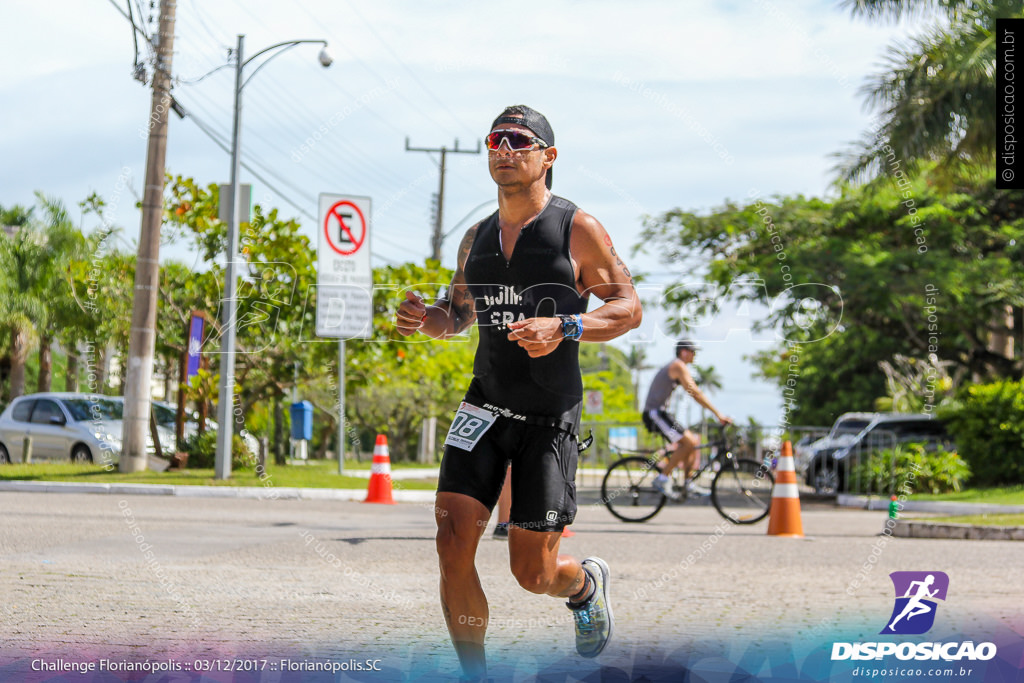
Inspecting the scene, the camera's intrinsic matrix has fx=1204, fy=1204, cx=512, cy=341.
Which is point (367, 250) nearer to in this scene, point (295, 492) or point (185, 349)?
point (295, 492)

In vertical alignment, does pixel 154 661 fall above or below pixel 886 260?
below

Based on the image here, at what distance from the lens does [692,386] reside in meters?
12.3

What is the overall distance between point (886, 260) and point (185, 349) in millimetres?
12914

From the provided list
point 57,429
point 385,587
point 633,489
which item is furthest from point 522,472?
point 57,429

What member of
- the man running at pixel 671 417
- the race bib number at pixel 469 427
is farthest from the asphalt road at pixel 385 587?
the race bib number at pixel 469 427

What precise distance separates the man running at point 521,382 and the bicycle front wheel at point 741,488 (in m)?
9.38

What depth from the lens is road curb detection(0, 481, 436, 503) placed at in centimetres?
1609

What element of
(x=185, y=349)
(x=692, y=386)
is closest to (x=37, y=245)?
(x=185, y=349)

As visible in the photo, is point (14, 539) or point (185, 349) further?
point (185, 349)

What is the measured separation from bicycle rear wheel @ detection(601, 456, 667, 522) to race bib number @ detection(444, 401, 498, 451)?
9425 millimetres

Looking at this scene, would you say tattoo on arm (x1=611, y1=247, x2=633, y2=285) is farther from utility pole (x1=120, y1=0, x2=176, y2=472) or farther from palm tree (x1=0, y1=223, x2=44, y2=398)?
palm tree (x1=0, y1=223, x2=44, y2=398)

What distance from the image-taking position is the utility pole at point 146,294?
18.0 metres

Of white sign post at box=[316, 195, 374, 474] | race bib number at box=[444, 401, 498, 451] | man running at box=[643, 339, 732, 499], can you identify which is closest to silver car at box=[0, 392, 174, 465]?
white sign post at box=[316, 195, 374, 474]

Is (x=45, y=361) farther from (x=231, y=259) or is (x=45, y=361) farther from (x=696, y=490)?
(x=696, y=490)
